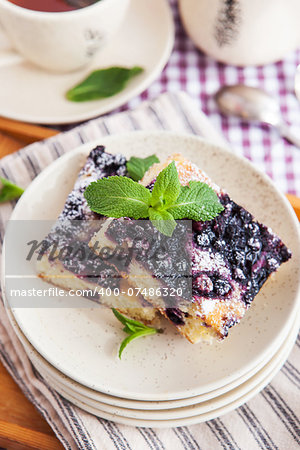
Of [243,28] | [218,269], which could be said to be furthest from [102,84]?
[218,269]

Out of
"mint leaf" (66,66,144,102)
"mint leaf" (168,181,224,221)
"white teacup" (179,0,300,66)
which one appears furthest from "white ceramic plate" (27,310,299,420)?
"white teacup" (179,0,300,66)

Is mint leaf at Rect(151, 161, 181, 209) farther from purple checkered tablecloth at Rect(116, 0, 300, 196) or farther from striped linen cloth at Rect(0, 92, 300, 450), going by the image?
purple checkered tablecloth at Rect(116, 0, 300, 196)

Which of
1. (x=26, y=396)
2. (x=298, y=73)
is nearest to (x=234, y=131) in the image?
(x=298, y=73)

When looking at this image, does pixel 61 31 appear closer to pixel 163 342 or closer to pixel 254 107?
pixel 254 107

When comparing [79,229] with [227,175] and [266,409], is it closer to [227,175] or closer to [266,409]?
[227,175]

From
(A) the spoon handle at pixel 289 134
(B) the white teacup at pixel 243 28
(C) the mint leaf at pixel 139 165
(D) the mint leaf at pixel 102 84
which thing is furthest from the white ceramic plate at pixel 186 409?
(B) the white teacup at pixel 243 28

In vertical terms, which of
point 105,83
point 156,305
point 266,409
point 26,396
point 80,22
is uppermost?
point 80,22
